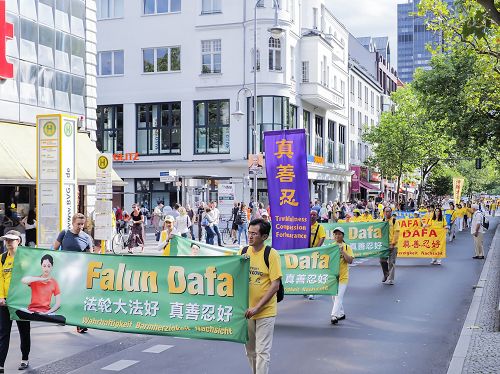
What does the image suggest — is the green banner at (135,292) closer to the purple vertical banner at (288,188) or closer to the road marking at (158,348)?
the road marking at (158,348)

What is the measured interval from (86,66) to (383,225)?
1331cm

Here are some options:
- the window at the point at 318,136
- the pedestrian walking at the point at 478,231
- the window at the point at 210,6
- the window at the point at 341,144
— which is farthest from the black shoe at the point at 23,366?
the window at the point at 341,144

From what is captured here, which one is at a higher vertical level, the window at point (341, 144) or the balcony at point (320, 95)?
the balcony at point (320, 95)

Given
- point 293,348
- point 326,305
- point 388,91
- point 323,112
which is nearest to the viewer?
point 293,348

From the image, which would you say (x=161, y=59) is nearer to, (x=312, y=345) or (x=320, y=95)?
(x=320, y=95)

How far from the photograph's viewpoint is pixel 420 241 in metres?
21.0

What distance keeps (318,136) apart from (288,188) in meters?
37.5

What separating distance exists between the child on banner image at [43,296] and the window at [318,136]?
41.7 metres

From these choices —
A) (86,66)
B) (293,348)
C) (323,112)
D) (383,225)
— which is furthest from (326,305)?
(323,112)

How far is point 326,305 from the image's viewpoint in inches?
507

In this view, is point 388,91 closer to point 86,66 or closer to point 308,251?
point 86,66

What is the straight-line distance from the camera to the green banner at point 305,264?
11.5 m

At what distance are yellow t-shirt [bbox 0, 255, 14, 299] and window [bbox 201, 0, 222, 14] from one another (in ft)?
120

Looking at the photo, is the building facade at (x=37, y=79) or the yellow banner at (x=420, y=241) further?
the yellow banner at (x=420, y=241)
